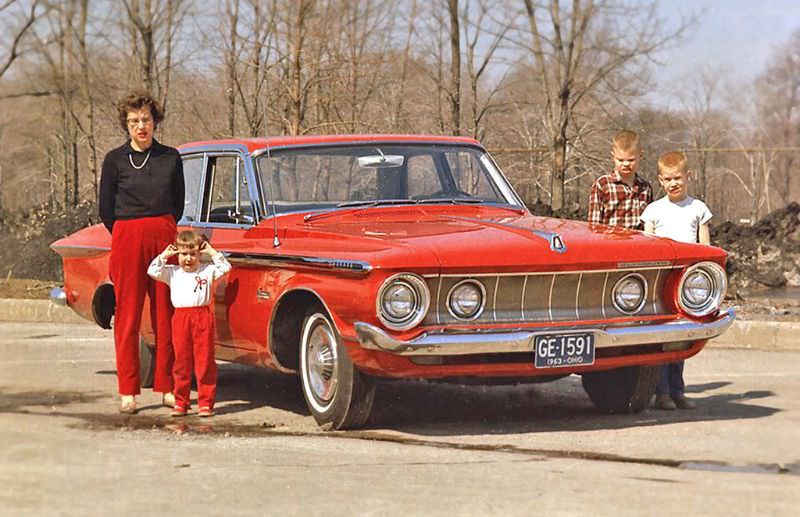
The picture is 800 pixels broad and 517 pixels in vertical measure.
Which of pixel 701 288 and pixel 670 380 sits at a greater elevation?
pixel 701 288

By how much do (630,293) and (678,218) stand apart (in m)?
1.18

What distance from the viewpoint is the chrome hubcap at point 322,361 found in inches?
283

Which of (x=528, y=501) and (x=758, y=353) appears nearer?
(x=528, y=501)

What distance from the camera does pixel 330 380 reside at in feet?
23.9

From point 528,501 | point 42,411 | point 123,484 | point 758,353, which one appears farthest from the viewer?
point 758,353

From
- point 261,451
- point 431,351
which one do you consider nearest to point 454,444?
point 431,351

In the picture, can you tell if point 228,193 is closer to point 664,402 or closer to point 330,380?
point 330,380

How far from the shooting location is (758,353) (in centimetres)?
1137

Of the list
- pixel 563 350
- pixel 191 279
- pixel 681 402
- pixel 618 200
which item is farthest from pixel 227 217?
pixel 681 402

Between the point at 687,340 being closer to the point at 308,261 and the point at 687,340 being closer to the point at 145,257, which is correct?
the point at 308,261

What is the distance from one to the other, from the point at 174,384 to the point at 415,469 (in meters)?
2.81

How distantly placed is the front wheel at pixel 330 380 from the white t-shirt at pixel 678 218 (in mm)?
2275

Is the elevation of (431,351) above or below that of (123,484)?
above

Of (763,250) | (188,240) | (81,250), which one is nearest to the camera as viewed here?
(188,240)
